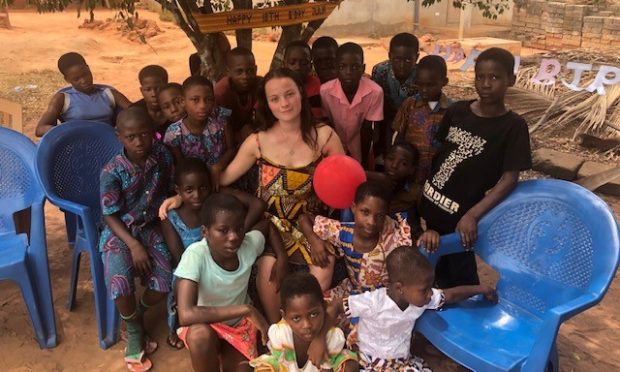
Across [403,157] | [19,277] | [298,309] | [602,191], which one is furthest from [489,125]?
[602,191]

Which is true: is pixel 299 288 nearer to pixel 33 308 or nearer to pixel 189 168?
pixel 189 168

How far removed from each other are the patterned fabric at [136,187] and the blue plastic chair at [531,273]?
152cm

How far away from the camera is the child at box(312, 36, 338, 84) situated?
395 cm

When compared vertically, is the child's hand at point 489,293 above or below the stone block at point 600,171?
above

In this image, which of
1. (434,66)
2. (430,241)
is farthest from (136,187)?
(434,66)

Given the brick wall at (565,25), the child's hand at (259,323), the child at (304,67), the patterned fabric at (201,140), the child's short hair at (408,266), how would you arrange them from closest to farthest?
the child's short hair at (408,266)
the child's hand at (259,323)
the patterned fabric at (201,140)
the child at (304,67)
the brick wall at (565,25)

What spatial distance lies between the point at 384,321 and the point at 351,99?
159cm

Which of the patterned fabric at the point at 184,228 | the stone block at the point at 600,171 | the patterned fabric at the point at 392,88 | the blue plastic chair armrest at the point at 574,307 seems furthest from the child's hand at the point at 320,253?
the stone block at the point at 600,171

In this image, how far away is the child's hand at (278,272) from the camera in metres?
2.78

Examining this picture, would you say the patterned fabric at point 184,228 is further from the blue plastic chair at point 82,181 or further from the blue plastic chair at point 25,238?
the blue plastic chair at point 25,238

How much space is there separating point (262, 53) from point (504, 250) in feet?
34.6

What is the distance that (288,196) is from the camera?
9.67ft

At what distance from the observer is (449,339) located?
94.3 inches

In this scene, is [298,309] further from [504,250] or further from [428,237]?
[504,250]
